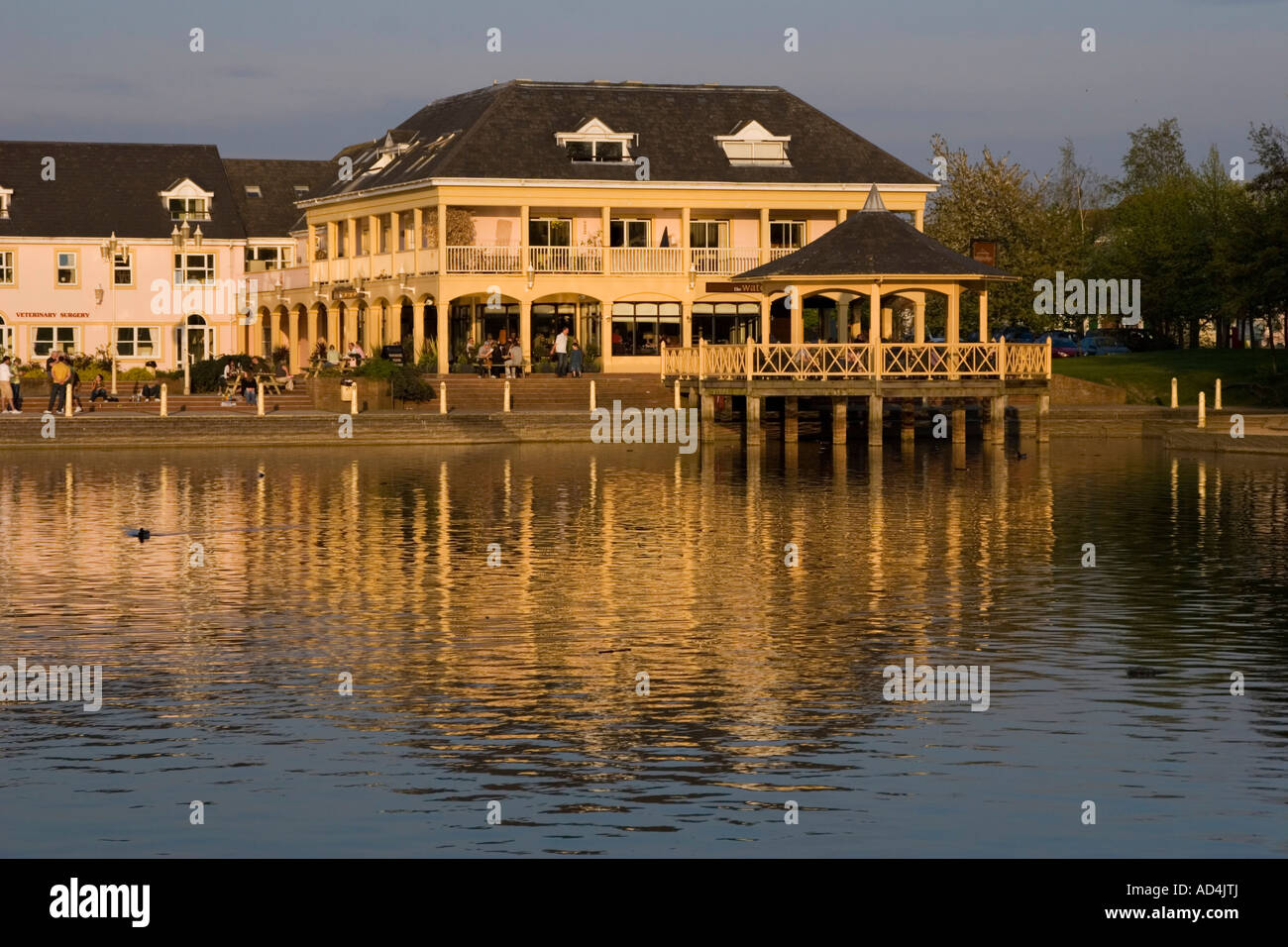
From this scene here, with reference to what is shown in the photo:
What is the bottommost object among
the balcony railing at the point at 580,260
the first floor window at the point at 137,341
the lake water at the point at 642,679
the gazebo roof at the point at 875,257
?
the lake water at the point at 642,679

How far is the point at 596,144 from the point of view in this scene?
6906 cm

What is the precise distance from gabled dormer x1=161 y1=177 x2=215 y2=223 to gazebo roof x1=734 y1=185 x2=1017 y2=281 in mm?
39918

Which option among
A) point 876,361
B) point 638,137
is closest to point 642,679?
point 876,361

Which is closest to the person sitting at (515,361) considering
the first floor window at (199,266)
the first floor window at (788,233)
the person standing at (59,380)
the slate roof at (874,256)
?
the first floor window at (788,233)

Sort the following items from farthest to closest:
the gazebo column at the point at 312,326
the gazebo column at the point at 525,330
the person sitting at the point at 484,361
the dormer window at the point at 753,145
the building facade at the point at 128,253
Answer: the building facade at the point at 128,253 < the gazebo column at the point at 312,326 < the dormer window at the point at 753,145 < the gazebo column at the point at 525,330 < the person sitting at the point at 484,361

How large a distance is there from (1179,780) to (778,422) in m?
43.9

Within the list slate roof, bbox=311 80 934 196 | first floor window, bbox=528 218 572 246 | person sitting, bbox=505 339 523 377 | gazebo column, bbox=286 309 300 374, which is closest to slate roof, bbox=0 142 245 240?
gazebo column, bbox=286 309 300 374

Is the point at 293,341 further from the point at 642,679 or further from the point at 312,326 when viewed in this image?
the point at 642,679

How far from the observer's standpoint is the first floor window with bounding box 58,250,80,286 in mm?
80812

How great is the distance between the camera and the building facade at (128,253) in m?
80.1

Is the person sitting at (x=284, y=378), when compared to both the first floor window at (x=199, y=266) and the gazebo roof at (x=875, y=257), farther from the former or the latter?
the first floor window at (x=199, y=266)

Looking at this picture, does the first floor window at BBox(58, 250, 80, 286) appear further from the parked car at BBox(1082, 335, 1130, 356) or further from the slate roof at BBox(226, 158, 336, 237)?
A: the parked car at BBox(1082, 335, 1130, 356)

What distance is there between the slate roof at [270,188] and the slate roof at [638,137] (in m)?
15.8
